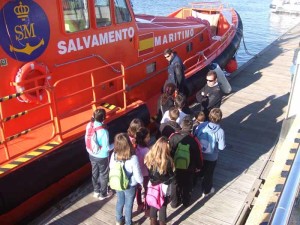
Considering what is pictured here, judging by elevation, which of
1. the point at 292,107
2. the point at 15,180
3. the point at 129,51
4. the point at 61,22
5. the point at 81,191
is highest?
the point at 61,22

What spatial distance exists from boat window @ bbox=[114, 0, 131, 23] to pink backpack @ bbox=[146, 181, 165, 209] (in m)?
2.78

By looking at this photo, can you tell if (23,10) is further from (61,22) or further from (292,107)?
(292,107)

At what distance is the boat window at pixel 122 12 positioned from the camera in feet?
16.8

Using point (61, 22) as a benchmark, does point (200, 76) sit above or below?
below

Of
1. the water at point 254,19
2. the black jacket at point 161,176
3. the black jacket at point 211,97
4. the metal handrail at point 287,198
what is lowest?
the water at point 254,19

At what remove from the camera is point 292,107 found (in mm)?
4293

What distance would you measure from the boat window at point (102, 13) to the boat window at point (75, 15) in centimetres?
19

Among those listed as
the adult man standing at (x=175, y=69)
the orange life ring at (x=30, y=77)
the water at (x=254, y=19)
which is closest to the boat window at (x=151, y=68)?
the adult man standing at (x=175, y=69)

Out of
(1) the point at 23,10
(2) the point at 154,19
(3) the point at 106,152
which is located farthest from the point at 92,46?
(2) the point at 154,19

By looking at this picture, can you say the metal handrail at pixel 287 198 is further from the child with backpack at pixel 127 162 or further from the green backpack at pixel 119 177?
the green backpack at pixel 119 177

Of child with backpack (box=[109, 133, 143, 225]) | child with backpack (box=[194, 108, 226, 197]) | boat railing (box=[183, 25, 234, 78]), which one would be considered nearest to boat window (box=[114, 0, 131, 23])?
boat railing (box=[183, 25, 234, 78])

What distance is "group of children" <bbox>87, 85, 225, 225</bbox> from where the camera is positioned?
10.9 ft

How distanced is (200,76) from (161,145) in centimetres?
410

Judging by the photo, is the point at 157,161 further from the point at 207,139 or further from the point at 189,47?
the point at 189,47
